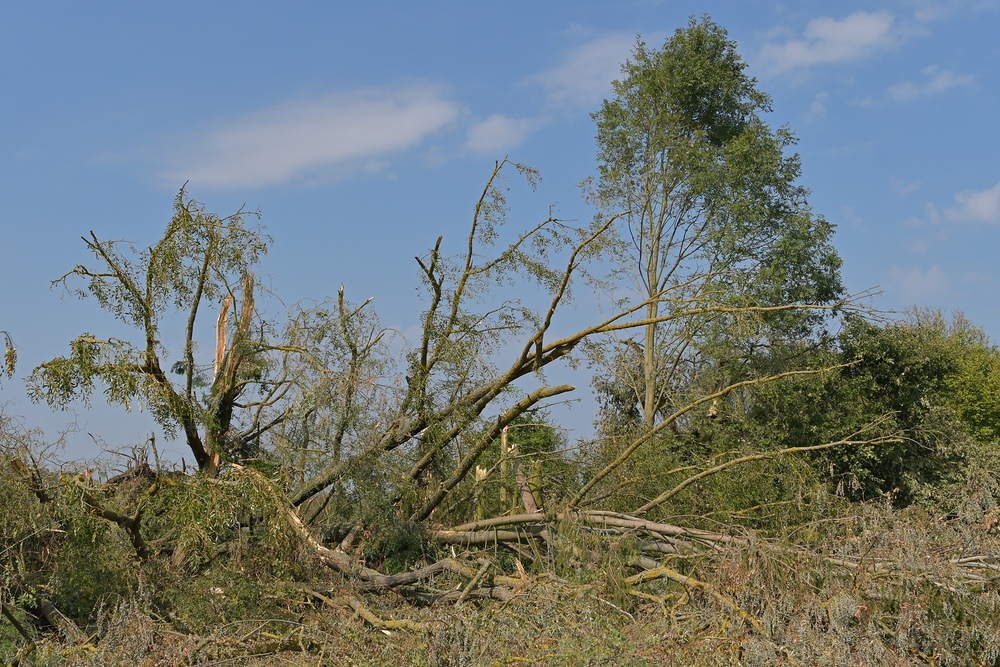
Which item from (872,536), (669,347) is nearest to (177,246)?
(872,536)

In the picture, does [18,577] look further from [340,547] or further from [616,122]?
[616,122]

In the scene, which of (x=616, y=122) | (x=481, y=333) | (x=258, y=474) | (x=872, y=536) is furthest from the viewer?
(x=616, y=122)

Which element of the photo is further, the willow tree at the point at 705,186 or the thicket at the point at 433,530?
the willow tree at the point at 705,186

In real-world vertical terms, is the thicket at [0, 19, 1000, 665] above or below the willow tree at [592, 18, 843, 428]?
below

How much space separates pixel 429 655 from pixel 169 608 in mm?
3338

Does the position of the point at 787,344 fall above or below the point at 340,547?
above

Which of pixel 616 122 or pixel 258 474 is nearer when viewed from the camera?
pixel 258 474

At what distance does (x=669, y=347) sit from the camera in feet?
60.6

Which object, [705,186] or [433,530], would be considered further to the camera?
[705,186]

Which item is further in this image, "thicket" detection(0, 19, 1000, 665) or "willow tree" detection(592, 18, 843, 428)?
"willow tree" detection(592, 18, 843, 428)

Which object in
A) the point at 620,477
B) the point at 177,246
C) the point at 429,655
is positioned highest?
the point at 177,246

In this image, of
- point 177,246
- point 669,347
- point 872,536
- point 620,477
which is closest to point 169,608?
point 177,246

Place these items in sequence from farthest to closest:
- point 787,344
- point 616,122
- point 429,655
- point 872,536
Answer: point 616,122 → point 787,344 → point 872,536 → point 429,655

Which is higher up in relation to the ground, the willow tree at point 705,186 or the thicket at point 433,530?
the willow tree at point 705,186
